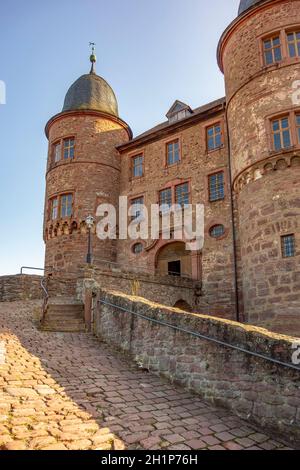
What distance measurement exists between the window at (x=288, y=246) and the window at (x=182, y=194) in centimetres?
766

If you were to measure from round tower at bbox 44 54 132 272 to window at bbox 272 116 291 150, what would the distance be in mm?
11731

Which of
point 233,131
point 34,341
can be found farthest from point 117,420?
point 233,131

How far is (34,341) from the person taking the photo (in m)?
9.35

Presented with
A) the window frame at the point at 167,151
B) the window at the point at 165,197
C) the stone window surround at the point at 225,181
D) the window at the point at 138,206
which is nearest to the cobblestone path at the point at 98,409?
the stone window surround at the point at 225,181

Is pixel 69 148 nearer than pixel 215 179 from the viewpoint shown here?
No

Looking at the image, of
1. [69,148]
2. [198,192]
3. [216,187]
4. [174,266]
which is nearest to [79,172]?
[69,148]

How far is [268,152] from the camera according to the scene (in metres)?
14.2

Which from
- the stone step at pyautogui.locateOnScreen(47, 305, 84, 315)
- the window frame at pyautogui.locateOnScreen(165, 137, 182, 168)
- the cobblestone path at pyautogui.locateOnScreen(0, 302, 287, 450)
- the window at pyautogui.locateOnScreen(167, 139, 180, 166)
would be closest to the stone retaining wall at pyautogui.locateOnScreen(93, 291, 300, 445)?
the cobblestone path at pyautogui.locateOnScreen(0, 302, 287, 450)

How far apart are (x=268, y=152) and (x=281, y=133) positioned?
92 centimetres

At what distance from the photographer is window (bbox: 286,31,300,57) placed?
Result: 14.7 metres

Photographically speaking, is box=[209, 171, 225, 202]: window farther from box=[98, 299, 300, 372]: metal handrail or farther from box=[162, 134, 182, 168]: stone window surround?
box=[98, 299, 300, 372]: metal handrail

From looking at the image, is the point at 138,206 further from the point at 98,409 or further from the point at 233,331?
the point at 98,409
